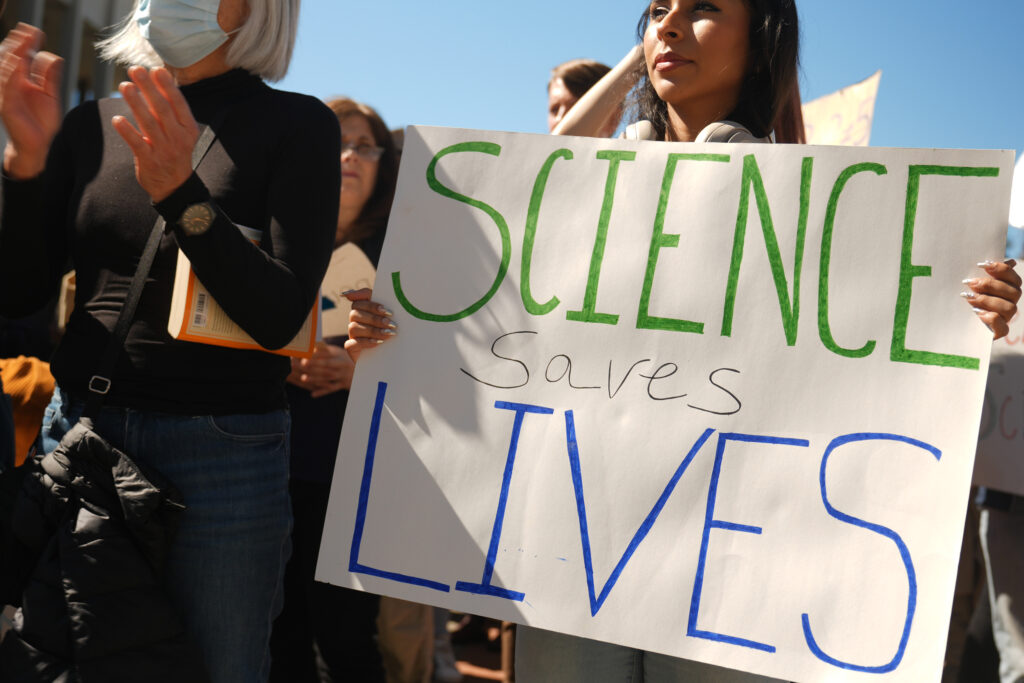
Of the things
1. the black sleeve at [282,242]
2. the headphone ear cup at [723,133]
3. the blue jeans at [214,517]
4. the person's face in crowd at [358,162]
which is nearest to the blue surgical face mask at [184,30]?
the black sleeve at [282,242]

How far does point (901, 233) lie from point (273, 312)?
100cm

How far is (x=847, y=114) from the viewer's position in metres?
3.99

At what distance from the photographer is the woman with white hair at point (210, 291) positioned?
1.51 metres

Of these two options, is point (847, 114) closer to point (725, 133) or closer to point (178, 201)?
point (725, 133)

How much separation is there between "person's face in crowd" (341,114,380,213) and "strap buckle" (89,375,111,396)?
4.65 ft

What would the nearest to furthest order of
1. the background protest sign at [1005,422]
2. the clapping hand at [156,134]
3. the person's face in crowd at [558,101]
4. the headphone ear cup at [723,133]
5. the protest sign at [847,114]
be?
the clapping hand at [156,134]
the headphone ear cup at [723,133]
the background protest sign at [1005,422]
the person's face in crowd at [558,101]
the protest sign at [847,114]

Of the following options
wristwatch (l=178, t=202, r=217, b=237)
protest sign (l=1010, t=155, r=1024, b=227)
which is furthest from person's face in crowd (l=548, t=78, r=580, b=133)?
wristwatch (l=178, t=202, r=217, b=237)

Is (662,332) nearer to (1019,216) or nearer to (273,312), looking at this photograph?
(273,312)

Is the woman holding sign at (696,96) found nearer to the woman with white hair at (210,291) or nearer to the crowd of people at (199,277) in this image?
the crowd of people at (199,277)

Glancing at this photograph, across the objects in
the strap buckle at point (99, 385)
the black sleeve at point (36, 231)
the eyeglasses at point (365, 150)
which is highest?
the eyeglasses at point (365, 150)

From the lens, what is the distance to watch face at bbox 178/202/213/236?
139 centimetres

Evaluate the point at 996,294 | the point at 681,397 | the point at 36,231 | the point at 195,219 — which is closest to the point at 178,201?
the point at 195,219


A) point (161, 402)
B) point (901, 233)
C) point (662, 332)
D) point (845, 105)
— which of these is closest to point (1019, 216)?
point (901, 233)

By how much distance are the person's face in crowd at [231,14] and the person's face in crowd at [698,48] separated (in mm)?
751
